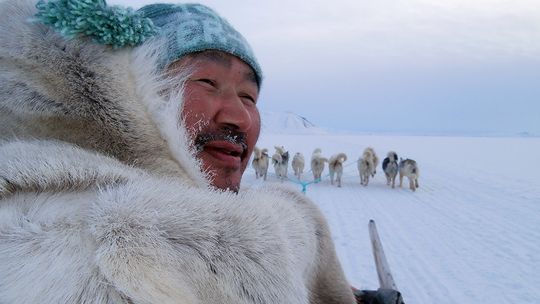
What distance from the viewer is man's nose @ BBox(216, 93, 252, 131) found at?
4.01 ft

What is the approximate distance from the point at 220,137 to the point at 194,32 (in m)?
0.35

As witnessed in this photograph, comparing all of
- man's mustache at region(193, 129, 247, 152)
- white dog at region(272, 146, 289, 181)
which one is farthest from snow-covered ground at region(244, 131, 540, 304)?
man's mustache at region(193, 129, 247, 152)

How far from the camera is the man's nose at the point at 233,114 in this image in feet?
4.01

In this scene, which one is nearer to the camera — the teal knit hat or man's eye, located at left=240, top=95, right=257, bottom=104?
the teal knit hat

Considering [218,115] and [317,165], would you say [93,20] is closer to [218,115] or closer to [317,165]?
[218,115]

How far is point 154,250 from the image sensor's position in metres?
0.53

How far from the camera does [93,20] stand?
0.81 meters

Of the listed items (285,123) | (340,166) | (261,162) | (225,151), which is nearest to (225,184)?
(225,151)

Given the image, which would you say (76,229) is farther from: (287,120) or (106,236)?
(287,120)

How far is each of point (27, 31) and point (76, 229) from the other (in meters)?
0.50

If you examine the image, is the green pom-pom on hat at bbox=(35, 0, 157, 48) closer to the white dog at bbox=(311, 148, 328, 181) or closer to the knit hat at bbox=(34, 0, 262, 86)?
the knit hat at bbox=(34, 0, 262, 86)

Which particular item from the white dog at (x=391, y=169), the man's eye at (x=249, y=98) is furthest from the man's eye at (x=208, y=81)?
the white dog at (x=391, y=169)

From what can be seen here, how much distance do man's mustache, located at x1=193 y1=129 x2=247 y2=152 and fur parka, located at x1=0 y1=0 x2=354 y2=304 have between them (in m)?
0.20

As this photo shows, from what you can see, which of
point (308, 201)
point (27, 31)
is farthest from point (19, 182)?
point (308, 201)
